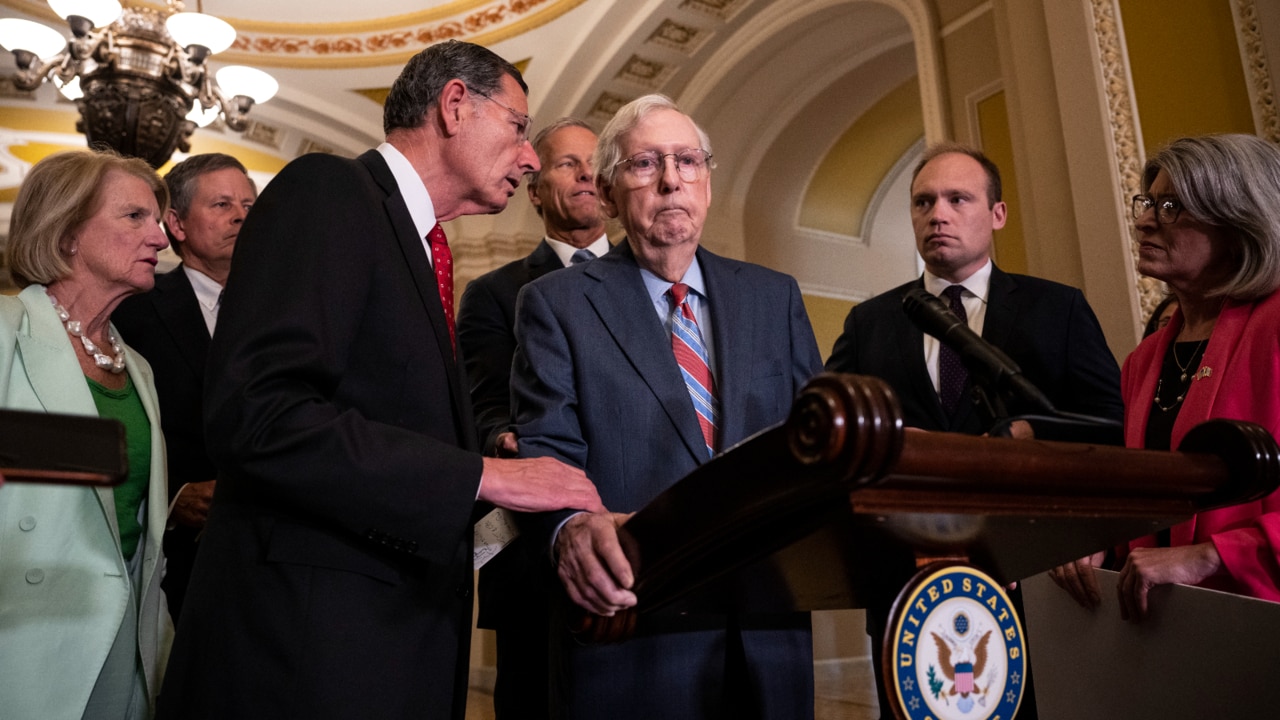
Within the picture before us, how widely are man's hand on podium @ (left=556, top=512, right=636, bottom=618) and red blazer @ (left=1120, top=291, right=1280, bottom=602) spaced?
38.8 inches

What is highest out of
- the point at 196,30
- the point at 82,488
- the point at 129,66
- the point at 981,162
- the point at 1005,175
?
the point at 196,30

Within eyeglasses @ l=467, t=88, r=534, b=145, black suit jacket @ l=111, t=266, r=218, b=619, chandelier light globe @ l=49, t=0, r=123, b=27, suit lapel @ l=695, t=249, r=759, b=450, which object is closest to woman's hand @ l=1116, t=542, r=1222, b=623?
suit lapel @ l=695, t=249, r=759, b=450

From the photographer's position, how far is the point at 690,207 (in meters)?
1.61

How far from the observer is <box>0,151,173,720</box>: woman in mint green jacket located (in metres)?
1.68

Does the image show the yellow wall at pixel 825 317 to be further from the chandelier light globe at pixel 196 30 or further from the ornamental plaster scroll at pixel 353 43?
the chandelier light globe at pixel 196 30

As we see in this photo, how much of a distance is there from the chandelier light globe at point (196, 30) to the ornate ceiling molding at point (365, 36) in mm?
1959

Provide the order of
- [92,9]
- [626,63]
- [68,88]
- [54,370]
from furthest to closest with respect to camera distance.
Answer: [626,63]
[68,88]
[92,9]
[54,370]

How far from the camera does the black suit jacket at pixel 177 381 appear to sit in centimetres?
221

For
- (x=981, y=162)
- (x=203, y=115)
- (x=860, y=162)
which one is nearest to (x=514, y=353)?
(x=981, y=162)

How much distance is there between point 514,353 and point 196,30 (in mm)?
5156

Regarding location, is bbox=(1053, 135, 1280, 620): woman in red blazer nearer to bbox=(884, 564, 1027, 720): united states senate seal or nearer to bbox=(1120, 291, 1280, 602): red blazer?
bbox=(1120, 291, 1280, 602): red blazer

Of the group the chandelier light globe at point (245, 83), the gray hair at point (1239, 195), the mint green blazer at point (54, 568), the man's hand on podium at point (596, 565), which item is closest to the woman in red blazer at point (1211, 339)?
the gray hair at point (1239, 195)

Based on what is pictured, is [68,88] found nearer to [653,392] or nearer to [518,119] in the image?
[518,119]

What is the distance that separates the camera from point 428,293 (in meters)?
1.43
